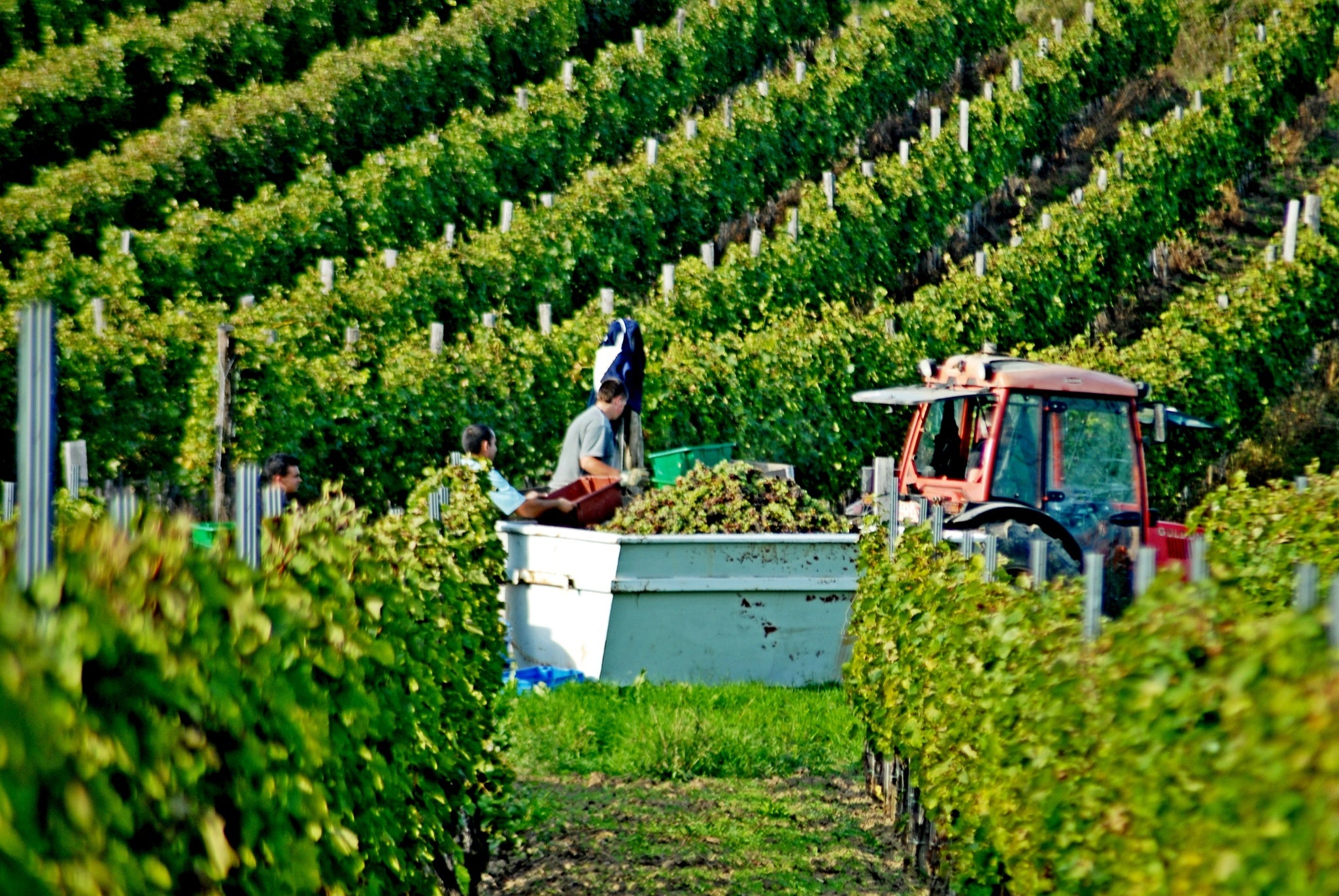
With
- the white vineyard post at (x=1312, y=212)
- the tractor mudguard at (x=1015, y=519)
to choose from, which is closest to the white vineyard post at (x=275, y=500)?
the tractor mudguard at (x=1015, y=519)

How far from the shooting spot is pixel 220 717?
2273 millimetres

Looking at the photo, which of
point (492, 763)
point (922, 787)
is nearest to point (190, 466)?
point (492, 763)

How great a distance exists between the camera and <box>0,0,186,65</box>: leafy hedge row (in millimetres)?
23109

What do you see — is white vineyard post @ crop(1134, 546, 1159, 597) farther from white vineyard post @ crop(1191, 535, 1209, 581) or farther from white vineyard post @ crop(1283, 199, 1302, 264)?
white vineyard post @ crop(1283, 199, 1302, 264)

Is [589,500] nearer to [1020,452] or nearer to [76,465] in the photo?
[1020,452]

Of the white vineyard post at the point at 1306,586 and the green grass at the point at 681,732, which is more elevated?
the white vineyard post at the point at 1306,586

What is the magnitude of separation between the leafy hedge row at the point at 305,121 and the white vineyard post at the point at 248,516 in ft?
54.4

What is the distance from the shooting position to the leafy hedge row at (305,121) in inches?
747

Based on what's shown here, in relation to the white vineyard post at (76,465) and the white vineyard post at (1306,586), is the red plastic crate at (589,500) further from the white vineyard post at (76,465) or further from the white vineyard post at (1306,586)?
the white vineyard post at (1306,586)

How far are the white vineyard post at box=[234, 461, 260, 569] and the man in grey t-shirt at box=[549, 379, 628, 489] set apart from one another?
22.3ft

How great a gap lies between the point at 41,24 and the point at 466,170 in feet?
26.6

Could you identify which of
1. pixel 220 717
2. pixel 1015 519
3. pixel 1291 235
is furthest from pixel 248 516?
pixel 1291 235

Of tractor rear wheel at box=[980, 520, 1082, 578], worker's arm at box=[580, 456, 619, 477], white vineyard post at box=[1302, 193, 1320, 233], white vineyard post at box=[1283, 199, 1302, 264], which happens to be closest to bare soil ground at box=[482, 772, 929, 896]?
tractor rear wheel at box=[980, 520, 1082, 578]

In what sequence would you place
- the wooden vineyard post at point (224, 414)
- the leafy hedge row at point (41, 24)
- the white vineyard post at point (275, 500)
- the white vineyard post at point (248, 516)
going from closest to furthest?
the white vineyard post at point (248, 516) → the white vineyard post at point (275, 500) → the wooden vineyard post at point (224, 414) → the leafy hedge row at point (41, 24)
